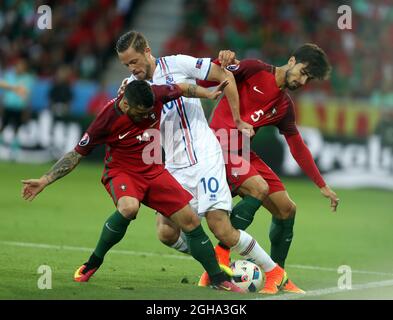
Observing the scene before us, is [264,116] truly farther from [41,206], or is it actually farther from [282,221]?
[41,206]

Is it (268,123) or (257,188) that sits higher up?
(268,123)

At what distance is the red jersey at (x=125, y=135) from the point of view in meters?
7.54

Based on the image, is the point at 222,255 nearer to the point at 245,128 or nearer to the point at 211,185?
the point at 211,185

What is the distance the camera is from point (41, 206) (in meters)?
13.8

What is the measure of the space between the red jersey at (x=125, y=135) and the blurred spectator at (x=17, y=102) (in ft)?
38.4

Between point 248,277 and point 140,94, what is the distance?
1.77 m

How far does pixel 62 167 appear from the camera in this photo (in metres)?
7.54

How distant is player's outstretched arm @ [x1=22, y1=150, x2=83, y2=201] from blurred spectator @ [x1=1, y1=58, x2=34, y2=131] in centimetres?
1178

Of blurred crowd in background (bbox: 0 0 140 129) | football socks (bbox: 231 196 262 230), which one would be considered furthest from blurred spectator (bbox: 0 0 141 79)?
football socks (bbox: 231 196 262 230)

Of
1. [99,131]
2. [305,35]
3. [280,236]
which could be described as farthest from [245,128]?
[305,35]

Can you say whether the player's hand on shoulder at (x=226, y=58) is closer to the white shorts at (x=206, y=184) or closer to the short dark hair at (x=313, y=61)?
the short dark hair at (x=313, y=61)

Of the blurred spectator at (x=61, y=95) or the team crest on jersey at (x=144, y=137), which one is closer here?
A: the team crest on jersey at (x=144, y=137)

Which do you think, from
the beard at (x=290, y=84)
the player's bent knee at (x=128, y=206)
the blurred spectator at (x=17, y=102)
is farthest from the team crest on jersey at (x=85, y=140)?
the blurred spectator at (x=17, y=102)
